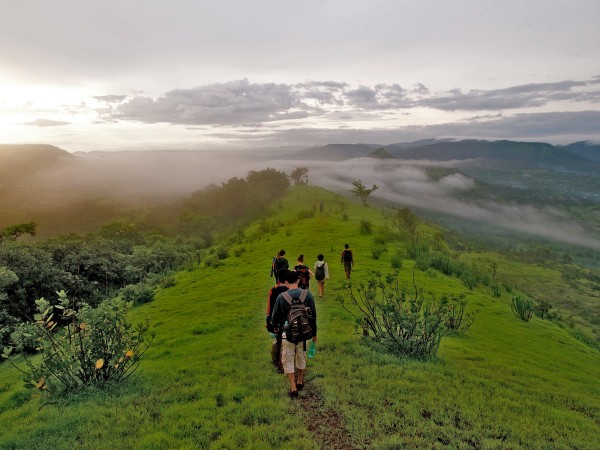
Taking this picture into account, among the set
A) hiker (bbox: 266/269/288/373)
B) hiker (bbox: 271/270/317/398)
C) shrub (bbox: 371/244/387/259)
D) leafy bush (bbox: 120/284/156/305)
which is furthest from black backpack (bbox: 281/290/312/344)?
shrub (bbox: 371/244/387/259)

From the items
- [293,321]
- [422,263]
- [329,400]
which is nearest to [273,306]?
[293,321]

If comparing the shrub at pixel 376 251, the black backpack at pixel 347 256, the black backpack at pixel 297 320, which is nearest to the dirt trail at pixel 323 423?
the black backpack at pixel 297 320

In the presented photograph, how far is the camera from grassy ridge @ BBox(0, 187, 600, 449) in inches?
295

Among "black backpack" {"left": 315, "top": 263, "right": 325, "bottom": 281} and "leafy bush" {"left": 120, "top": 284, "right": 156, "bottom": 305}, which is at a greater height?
"black backpack" {"left": 315, "top": 263, "right": 325, "bottom": 281}

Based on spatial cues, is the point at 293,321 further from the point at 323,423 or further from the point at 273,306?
the point at 323,423

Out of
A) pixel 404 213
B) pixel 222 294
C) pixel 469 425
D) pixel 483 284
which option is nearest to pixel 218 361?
pixel 469 425

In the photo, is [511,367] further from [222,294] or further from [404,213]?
[404,213]

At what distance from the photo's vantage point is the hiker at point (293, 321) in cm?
833

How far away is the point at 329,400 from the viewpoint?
8.66 metres

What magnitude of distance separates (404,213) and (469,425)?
5570 centimetres

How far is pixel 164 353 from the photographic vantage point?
42.7ft

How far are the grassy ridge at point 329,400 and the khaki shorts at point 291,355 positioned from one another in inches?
29.8

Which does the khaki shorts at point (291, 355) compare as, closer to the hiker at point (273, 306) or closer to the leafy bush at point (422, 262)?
the hiker at point (273, 306)

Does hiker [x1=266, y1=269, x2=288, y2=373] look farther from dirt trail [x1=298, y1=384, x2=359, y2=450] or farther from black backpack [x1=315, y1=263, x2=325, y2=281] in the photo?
black backpack [x1=315, y1=263, x2=325, y2=281]
